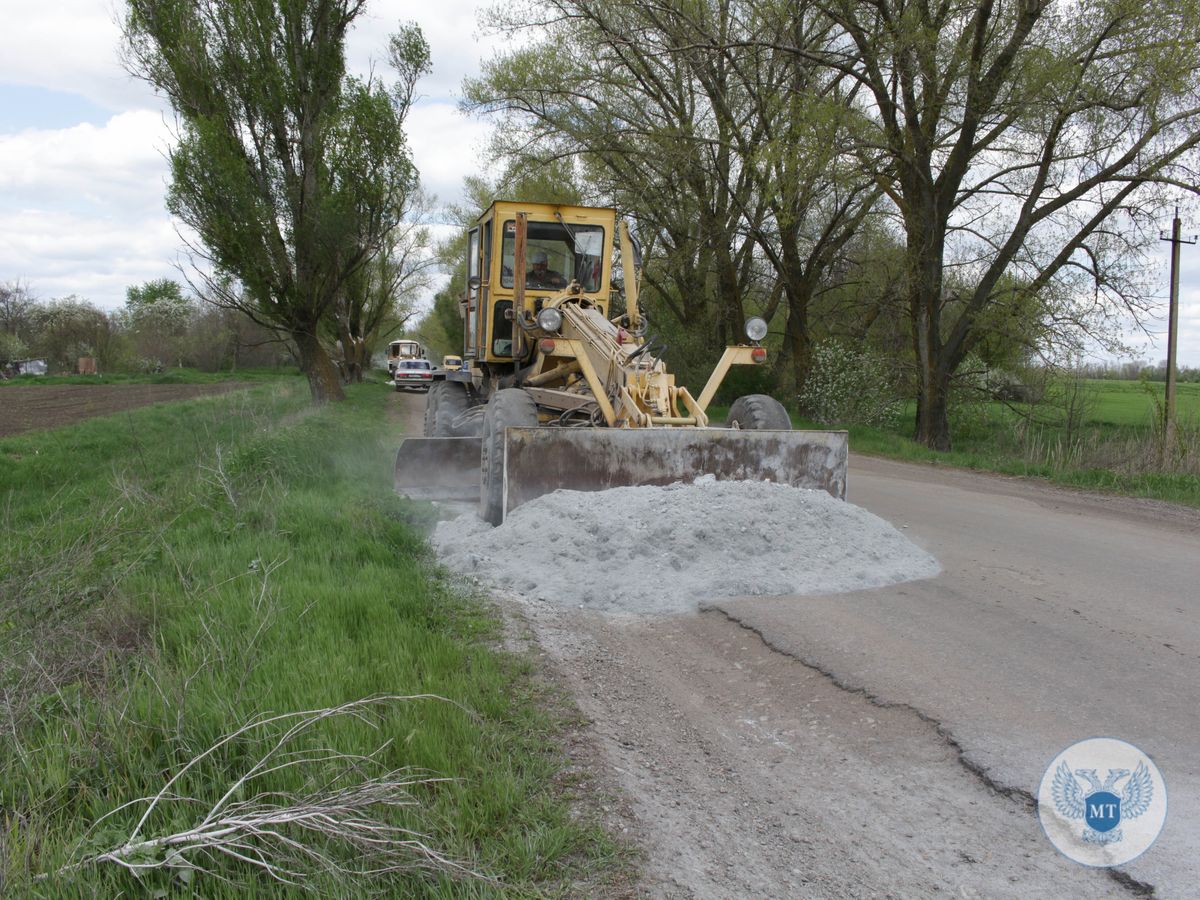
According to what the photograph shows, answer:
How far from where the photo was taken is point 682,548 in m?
6.04

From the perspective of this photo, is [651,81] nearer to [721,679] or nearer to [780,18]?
[780,18]

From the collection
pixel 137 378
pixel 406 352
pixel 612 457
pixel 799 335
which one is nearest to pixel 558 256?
pixel 612 457

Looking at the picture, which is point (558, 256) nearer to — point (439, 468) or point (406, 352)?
point (439, 468)

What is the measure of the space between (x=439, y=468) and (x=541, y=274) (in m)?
2.57

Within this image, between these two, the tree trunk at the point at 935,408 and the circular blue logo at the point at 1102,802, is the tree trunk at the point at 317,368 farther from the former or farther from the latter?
the circular blue logo at the point at 1102,802

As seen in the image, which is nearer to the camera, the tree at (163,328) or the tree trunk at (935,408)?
the tree trunk at (935,408)

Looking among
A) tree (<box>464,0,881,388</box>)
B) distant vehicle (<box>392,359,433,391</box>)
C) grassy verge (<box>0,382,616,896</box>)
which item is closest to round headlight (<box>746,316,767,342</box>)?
grassy verge (<box>0,382,616,896</box>)

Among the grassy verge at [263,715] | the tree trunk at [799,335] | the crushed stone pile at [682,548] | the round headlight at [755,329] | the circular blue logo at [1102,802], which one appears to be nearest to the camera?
the grassy verge at [263,715]

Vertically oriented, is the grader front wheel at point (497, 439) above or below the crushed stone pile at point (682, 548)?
above

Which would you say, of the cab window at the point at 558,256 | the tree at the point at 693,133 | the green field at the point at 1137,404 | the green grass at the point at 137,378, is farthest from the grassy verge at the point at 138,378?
the green field at the point at 1137,404

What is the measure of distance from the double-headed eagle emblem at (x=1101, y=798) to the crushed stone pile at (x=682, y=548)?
2475 mm

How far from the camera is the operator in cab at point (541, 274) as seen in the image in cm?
1004

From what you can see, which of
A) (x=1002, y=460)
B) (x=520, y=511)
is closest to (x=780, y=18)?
(x=1002, y=460)

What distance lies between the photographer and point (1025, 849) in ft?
9.23
